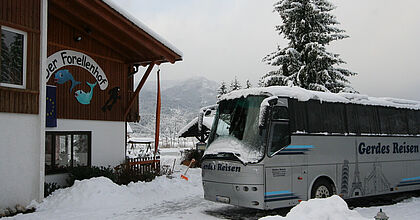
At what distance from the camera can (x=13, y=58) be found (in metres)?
11.4

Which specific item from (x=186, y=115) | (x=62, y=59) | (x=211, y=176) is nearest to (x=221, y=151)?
(x=211, y=176)

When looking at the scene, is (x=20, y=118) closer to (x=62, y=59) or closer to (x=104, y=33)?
(x=62, y=59)

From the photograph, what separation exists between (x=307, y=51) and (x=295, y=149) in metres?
18.6

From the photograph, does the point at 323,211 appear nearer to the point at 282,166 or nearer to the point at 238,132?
the point at 282,166

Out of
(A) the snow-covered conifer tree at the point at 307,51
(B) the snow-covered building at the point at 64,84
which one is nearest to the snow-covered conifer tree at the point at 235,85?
(A) the snow-covered conifer tree at the point at 307,51

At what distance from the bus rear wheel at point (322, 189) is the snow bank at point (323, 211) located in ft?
11.8

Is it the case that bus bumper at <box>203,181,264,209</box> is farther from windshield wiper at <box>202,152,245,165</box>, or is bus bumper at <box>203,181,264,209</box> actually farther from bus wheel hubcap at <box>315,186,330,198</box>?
bus wheel hubcap at <box>315,186,330,198</box>

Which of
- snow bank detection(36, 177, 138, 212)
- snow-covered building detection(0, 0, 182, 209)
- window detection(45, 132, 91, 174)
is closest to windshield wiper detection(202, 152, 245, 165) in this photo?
snow bank detection(36, 177, 138, 212)

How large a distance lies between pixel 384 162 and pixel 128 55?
10.9m

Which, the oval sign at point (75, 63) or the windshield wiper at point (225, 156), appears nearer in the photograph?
the windshield wiper at point (225, 156)

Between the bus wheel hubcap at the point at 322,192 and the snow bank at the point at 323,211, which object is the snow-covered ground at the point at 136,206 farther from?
the snow bank at the point at 323,211

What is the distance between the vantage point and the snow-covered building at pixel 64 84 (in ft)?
36.6

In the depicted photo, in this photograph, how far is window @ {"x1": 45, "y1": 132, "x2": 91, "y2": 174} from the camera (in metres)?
13.7

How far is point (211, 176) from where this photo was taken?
10.8 m
